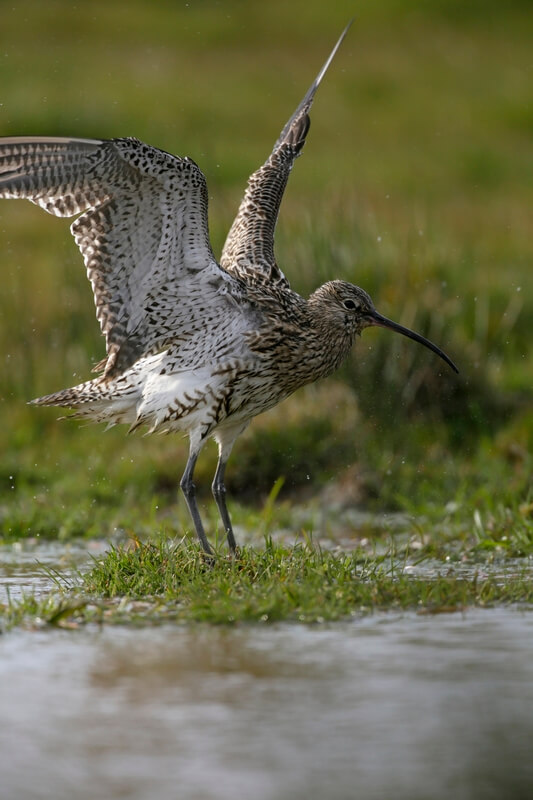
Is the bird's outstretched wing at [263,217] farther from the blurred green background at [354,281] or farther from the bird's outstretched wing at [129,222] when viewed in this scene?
the blurred green background at [354,281]

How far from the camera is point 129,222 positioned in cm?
705

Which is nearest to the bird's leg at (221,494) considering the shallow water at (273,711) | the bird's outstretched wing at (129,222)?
the bird's outstretched wing at (129,222)

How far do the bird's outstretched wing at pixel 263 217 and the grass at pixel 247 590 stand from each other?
1.92 metres

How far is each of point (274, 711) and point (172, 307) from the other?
3.32m

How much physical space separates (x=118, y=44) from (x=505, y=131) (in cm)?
1065

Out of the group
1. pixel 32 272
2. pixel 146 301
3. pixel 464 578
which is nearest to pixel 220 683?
pixel 464 578

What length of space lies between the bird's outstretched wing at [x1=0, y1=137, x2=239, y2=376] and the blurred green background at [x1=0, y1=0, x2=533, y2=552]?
48.2 inches

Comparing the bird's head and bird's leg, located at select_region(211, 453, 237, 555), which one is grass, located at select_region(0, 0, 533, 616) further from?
the bird's head

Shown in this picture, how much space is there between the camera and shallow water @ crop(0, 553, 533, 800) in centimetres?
384

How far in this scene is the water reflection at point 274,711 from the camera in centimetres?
384

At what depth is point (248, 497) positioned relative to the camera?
29.9ft

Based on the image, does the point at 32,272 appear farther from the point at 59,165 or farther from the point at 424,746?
the point at 424,746

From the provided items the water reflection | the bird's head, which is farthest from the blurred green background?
the water reflection

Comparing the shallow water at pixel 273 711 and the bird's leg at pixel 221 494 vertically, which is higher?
the shallow water at pixel 273 711
